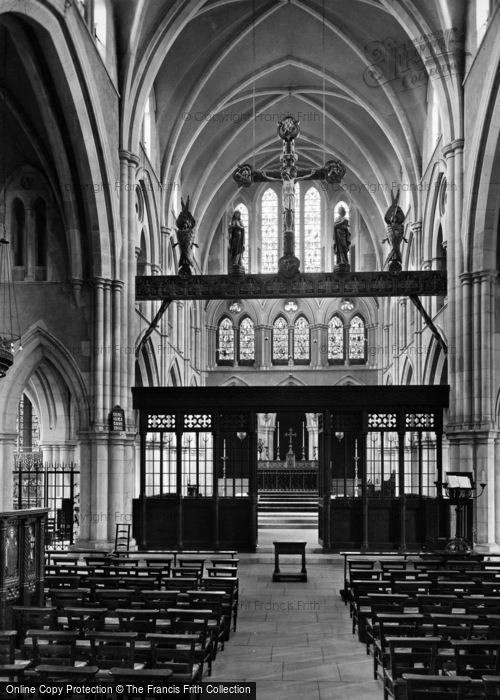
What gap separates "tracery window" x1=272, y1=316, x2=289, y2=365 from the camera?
44031 mm

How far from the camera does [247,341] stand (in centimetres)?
4419

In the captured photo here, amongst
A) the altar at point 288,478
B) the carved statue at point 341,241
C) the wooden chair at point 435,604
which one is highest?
the carved statue at point 341,241

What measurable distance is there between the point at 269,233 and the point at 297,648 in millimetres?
34583

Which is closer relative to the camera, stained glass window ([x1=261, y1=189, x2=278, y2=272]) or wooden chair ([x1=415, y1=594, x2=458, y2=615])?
wooden chair ([x1=415, y1=594, x2=458, y2=615])

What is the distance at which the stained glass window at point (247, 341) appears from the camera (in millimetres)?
44031

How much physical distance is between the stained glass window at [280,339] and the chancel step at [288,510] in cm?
1289

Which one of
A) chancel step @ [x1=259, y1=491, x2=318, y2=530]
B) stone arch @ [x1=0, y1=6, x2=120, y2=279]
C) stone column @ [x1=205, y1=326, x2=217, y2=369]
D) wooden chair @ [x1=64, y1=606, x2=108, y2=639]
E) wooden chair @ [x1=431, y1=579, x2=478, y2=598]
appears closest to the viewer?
wooden chair @ [x1=64, y1=606, x2=108, y2=639]

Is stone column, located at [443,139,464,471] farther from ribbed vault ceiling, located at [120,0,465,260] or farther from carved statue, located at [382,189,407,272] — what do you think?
ribbed vault ceiling, located at [120,0,465,260]

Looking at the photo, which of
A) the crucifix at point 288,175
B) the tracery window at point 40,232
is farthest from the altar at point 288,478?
the tracery window at point 40,232

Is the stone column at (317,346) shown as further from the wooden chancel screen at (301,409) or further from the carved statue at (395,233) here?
the wooden chancel screen at (301,409)

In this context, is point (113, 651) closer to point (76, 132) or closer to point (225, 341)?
point (76, 132)

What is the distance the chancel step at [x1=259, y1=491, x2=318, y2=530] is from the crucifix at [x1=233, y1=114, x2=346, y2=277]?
28.8 ft

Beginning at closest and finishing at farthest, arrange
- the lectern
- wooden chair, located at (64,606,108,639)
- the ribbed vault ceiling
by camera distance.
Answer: wooden chair, located at (64,606,108,639), the lectern, the ribbed vault ceiling

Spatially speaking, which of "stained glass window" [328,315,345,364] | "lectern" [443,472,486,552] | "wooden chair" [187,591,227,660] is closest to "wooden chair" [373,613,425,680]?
"wooden chair" [187,591,227,660]
